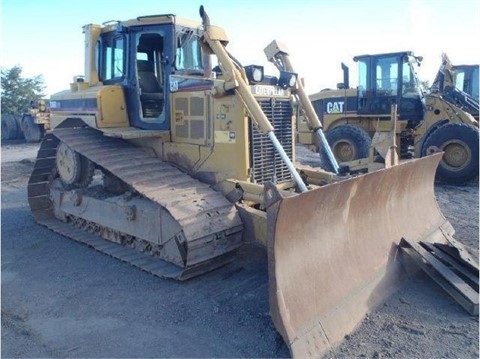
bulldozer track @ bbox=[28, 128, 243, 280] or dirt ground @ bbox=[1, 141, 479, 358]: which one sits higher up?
bulldozer track @ bbox=[28, 128, 243, 280]

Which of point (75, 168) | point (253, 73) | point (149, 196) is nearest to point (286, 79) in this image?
point (253, 73)

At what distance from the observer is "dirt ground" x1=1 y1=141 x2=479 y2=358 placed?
3680mm

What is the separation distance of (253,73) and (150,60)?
1834 millimetres

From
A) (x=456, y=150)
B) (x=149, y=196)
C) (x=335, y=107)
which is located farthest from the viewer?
(x=335, y=107)

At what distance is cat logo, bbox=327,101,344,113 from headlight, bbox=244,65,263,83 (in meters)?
7.30

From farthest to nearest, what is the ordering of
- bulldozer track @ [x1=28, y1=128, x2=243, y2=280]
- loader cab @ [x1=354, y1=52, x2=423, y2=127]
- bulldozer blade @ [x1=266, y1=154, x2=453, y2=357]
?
loader cab @ [x1=354, y1=52, x2=423, y2=127] → bulldozer track @ [x1=28, y1=128, x2=243, y2=280] → bulldozer blade @ [x1=266, y1=154, x2=453, y2=357]

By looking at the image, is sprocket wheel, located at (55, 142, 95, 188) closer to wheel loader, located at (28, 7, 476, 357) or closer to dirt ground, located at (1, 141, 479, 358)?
wheel loader, located at (28, 7, 476, 357)

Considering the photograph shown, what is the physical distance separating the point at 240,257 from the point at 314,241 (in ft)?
5.44

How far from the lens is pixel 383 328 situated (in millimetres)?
3941

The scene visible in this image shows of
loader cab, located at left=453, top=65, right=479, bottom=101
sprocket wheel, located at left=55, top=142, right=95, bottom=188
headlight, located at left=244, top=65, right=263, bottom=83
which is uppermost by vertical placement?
loader cab, located at left=453, top=65, right=479, bottom=101

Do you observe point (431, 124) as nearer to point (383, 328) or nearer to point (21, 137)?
point (383, 328)

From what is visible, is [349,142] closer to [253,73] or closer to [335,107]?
[335,107]

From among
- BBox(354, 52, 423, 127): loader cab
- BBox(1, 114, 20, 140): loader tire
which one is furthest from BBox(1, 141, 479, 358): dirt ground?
BBox(1, 114, 20, 140): loader tire

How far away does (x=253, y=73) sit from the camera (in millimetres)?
5590
